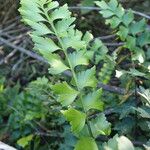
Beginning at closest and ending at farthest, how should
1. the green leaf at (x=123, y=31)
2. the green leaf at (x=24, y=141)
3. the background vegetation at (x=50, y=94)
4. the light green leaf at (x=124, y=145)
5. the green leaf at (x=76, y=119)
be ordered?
the light green leaf at (x=124, y=145) → the green leaf at (x=76, y=119) → the background vegetation at (x=50, y=94) → the green leaf at (x=123, y=31) → the green leaf at (x=24, y=141)

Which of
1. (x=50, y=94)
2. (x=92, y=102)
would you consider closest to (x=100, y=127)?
(x=92, y=102)

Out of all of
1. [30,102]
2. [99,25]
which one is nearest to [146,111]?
[30,102]

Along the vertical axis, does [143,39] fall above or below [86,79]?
below

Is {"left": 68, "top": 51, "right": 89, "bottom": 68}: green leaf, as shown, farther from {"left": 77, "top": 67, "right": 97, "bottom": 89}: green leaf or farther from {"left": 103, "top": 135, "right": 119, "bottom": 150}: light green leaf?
{"left": 103, "top": 135, "right": 119, "bottom": 150}: light green leaf

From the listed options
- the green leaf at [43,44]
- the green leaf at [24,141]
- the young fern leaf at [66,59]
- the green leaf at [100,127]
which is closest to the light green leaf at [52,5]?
the young fern leaf at [66,59]

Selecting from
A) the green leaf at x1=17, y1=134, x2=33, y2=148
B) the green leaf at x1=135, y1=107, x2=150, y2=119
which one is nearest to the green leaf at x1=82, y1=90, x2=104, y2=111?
the green leaf at x1=135, y1=107, x2=150, y2=119

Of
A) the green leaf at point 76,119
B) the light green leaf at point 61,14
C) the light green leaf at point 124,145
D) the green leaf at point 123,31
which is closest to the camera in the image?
the light green leaf at point 124,145

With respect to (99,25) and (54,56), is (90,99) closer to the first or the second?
(54,56)

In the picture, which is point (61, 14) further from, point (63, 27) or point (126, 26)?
point (126, 26)

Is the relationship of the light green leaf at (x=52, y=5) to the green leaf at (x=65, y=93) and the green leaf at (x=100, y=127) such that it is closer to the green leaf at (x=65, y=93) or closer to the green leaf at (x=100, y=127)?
the green leaf at (x=65, y=93)

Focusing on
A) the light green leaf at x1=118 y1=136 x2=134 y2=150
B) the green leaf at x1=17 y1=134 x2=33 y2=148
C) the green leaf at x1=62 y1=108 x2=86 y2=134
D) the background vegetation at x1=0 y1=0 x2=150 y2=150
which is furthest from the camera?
the green leaf at x1=17 y1=134 x2=33 y2=148

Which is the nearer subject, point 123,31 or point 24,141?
point 123,31
